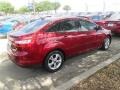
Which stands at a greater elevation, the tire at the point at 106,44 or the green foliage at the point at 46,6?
the green foliage at the point at 46,6

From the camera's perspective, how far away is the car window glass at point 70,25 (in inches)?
260

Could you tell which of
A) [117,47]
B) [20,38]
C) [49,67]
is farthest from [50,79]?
[117,47]

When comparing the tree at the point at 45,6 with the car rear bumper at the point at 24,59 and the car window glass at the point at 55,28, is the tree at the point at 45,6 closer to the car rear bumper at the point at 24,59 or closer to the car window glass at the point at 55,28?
the car window glass at the point at 55,28

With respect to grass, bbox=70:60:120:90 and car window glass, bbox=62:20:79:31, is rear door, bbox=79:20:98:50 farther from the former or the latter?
grass, bbox=70:60:120:90

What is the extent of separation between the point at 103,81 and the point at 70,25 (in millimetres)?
2321

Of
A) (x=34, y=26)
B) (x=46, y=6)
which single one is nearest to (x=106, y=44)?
(x=34, y=26)

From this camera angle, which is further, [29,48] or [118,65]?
[118,65]

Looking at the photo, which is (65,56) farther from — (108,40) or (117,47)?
(117,47)

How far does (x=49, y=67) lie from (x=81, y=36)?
1629mm

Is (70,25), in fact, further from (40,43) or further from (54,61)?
(40,43)

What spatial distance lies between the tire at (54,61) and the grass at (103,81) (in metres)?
1.29

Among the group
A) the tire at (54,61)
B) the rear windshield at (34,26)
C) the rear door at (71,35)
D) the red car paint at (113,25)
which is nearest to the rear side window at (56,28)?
the rear door at (71,35)

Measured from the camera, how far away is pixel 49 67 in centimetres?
620

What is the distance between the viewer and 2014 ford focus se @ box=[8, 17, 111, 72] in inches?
226
